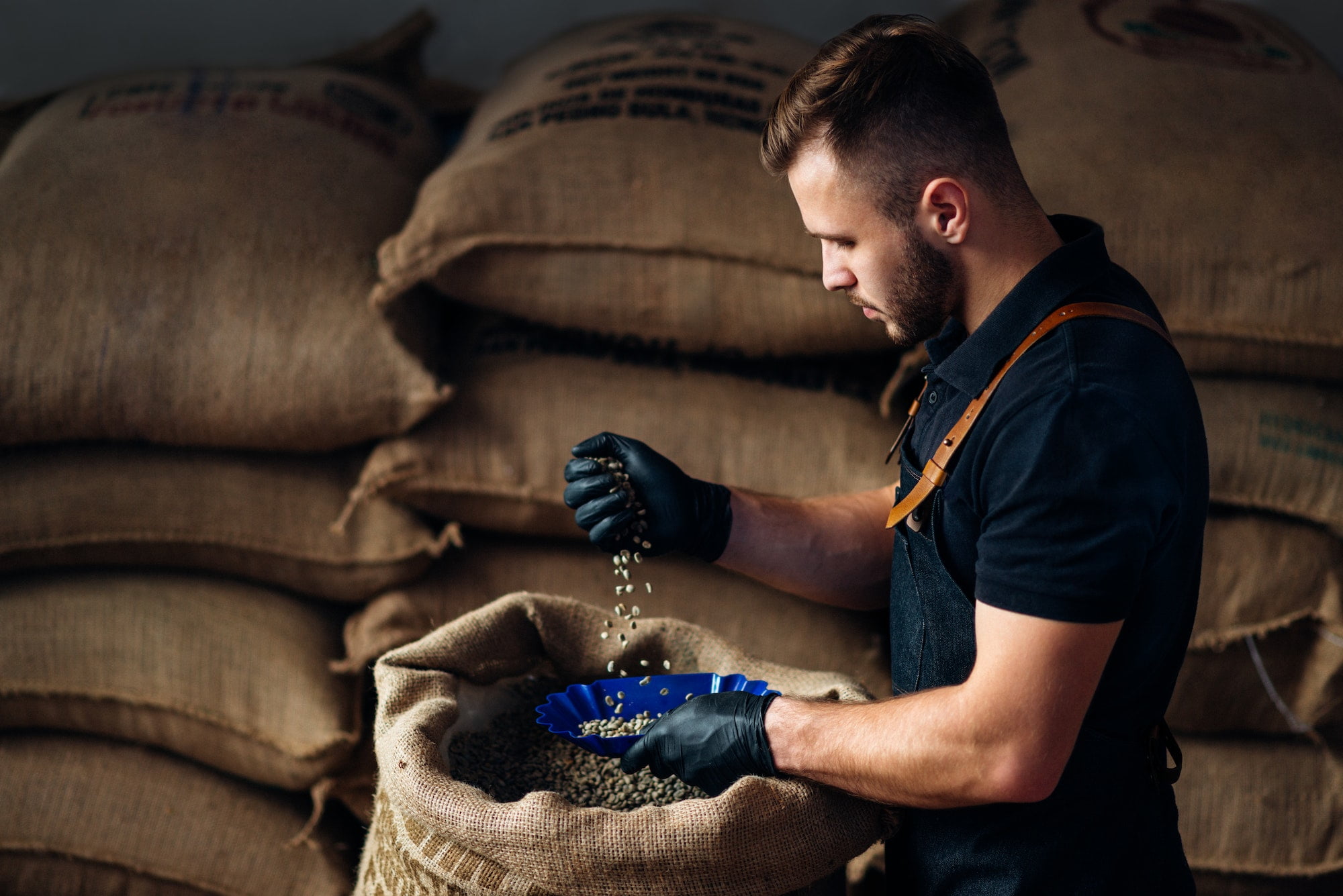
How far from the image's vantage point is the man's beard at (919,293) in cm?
98

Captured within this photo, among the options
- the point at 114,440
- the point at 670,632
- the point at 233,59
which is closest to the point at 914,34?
the point at 670,632

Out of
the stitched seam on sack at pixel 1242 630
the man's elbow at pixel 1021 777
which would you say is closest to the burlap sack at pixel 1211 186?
the stitched seam on sack at pixel 1242 630

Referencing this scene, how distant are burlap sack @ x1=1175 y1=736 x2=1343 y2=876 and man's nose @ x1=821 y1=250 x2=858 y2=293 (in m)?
1.19

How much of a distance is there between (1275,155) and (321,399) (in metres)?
1.50

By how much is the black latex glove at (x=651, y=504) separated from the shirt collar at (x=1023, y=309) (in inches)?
14.5

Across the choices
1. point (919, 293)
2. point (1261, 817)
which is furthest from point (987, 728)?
point (1261, 817)

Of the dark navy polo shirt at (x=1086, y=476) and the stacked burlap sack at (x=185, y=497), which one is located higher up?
the dark navy polo shirt at (x=1086, y=476)

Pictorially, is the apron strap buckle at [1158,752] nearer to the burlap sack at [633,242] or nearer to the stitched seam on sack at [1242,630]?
the stitched seam on sack at [1242,630]

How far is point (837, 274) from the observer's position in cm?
103

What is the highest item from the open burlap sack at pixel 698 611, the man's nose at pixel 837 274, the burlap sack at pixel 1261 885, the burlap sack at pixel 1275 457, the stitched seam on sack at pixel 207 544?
the man's nose at pixel 837 274

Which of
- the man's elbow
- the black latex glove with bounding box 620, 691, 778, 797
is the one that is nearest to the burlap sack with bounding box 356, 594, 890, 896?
the black latex glove with bounding box 620, 691, 778, 797

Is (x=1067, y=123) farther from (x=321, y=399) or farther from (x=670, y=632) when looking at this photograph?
(x=321, y=399)

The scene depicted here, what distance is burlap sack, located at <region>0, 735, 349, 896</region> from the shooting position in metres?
1.80

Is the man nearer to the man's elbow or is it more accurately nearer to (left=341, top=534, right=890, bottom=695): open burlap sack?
the man's elbow
